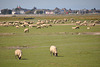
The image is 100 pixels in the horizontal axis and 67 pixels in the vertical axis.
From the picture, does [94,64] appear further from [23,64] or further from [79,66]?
[23,64]

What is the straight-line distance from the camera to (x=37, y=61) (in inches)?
648

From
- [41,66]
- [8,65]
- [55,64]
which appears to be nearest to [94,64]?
[55,64]

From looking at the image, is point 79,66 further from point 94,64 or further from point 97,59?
point 97,59

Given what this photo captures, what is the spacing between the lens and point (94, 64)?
A: 15.0 m

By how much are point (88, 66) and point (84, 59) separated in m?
2.26

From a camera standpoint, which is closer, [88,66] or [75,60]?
[88,66]

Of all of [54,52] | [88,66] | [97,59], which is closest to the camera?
[88,66]

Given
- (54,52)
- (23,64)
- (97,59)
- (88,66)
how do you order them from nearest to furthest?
(88,66)
(23,64)
(97,59)
(54,52)

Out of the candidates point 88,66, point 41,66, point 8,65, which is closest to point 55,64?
point 41,66

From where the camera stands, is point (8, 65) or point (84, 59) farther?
point (84, 59)

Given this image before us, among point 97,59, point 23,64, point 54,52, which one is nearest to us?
point 23,64

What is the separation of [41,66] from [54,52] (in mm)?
3769

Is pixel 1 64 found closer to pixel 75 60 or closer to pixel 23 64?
pixel 23 64

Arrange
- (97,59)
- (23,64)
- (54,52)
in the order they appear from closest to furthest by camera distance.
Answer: (23,64)
(97,59)
(54,52)
